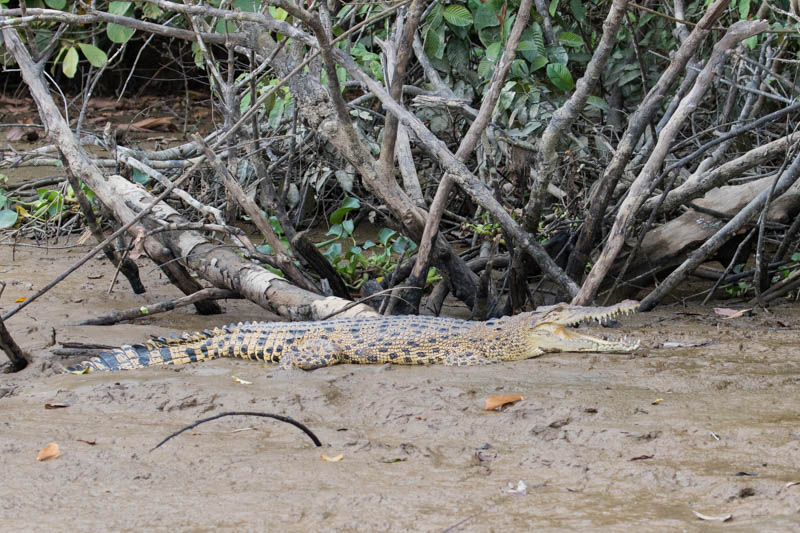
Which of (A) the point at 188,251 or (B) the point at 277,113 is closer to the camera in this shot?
(A) the point at 188,251

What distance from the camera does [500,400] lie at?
3.24m

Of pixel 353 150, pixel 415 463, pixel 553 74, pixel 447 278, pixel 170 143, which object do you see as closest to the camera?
pixel 415 463

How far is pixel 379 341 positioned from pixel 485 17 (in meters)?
2.85

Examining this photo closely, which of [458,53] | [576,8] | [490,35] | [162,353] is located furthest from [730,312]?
[162,353]

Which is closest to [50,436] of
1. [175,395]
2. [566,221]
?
[175,395]

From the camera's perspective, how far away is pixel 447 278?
5.45 meters

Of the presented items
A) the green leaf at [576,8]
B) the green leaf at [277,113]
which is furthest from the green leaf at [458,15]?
the green leaf at [277,113]

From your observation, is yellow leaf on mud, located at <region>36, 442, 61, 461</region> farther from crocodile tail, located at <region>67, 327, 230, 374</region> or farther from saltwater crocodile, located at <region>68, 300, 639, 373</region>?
saltwater crocodile, located at <region>68, 300, 639, 373</region>

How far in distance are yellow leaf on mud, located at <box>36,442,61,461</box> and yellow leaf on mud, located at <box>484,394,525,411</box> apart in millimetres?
1623

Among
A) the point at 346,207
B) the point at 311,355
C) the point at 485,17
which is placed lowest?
the point at 311,355

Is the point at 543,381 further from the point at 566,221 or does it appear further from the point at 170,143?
the point at 170,143

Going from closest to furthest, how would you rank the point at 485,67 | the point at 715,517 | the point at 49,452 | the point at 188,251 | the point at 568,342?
the point at 715,517
the point at 49,452
the point at 568,342
the point at 188,251
the point at 485,67

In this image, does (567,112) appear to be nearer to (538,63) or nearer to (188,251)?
(538,63)

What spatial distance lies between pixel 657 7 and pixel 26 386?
5860 mm
